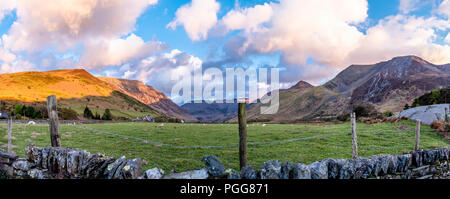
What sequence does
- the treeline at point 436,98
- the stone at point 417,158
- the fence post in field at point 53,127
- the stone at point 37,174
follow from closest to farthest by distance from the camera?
the stone at point 37,174, the stone at point 417,158, the fence post in field at point 53,127, the treeline at point 436,98

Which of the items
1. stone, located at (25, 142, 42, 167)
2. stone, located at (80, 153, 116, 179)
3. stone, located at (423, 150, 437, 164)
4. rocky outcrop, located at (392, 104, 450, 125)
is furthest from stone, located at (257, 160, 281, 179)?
rocky outcrop, located at (392, 104, 450, 125)

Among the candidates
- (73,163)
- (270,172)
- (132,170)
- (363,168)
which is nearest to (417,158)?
(363,168)

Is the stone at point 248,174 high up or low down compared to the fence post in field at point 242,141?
down

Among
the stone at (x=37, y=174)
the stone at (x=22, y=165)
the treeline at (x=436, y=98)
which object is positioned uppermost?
the treeline at (x=436, y=98)

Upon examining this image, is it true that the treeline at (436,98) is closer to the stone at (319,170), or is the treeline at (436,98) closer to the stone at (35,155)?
the stone at (319,170)

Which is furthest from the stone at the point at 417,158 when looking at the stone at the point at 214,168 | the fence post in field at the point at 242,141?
the stone at the point at 214,168

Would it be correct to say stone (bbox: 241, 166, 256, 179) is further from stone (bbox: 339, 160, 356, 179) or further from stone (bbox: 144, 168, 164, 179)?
stone (bbox: 339, 160, 356, 179)

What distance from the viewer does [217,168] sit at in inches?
221

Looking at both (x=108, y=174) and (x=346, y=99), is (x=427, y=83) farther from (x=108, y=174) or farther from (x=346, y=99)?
(x=108, y=174)

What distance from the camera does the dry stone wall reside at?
18.5 ft

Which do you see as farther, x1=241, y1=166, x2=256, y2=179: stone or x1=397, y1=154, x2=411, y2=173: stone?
x1=397, y1=154, x2=411, y2=173: stone

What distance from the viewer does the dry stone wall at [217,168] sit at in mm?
5629

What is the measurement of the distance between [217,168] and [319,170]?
280cm
